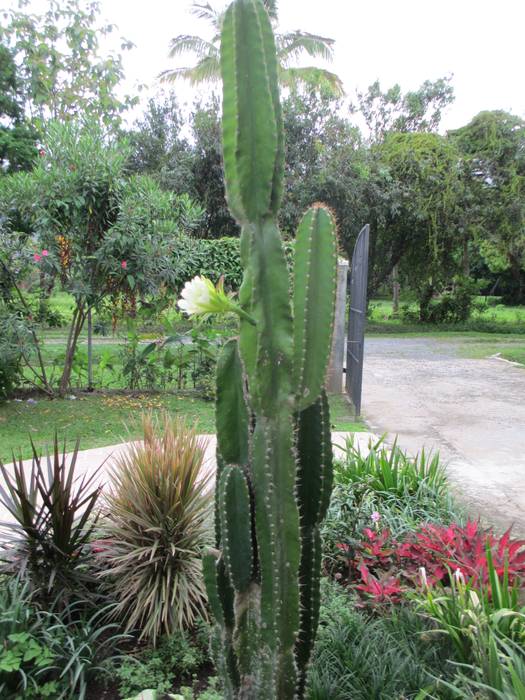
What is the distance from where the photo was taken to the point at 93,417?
25.1ft

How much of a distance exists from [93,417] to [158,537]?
4.81 m

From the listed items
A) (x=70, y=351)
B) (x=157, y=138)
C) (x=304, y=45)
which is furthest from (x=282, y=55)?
(x=70, y=351)

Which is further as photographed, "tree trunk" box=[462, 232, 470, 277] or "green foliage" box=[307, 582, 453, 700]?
"tree trunk" box=[462, 232, 470, 277]

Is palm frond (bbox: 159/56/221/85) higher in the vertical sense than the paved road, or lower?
higher

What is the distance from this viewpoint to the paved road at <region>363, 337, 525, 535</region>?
5.20 metres

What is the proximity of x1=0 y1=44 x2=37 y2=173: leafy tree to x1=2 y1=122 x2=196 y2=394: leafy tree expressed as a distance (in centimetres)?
1230

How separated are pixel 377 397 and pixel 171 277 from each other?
3.76 m

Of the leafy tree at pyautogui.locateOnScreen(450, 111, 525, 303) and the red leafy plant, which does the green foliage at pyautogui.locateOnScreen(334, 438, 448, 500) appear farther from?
the leafy tree at pyautogui.locateOnScreen(450, 111, 525, 303)

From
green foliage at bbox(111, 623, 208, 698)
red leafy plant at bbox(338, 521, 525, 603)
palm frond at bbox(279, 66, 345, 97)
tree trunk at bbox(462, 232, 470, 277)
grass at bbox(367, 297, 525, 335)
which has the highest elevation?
palm frond at bbox(279, 66, 345, 97)

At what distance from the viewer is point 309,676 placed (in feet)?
7.74

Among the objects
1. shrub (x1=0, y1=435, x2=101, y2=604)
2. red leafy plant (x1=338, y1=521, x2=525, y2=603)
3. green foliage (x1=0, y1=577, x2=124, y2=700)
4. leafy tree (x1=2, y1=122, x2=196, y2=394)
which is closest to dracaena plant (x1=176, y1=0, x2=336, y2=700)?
green foliage (x1=0, y1=577, x2=124, y2=700)

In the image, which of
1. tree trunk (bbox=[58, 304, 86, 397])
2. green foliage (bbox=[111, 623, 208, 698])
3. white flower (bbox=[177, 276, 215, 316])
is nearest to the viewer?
white flower (bbox=[177, 276, 215, 316])

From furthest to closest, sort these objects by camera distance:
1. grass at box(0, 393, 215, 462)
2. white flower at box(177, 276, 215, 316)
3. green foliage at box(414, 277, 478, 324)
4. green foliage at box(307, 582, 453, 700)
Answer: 1. green foliage at box(414, 277, 478, 324)
2. grass at box(0, 393, 215, 462)
3. green foliage at box(307, 582, 453, 700)
4. white flower at box(177, 276, 215, 316)

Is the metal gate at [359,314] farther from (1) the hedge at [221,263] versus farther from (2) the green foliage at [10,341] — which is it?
(1) the hedge at [221,263]
